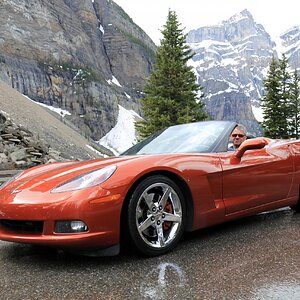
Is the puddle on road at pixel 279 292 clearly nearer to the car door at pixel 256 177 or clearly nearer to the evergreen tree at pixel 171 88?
the car door at pixel 256 177

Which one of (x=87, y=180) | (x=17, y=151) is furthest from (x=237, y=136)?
(x=17, y=151)

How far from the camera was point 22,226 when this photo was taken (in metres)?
2.83

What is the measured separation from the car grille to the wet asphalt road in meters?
0.27

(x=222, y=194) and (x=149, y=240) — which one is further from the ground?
(x=222, y=194)

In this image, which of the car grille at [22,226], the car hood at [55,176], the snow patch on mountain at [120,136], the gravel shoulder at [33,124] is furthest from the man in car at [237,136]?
the snow patch on mountain at [120,136]

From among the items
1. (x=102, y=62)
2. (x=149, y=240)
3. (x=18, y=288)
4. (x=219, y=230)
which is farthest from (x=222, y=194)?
(x=102, y=62)

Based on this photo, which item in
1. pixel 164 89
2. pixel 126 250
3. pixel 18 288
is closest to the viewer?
pixel 18 288

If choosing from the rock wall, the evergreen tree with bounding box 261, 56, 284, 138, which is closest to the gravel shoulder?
the evergreen tree with bounding box 261, 56, 284, 138

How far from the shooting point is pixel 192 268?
273 cm

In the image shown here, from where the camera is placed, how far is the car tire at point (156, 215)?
2.88 m

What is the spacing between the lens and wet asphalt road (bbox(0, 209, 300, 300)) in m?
2.30

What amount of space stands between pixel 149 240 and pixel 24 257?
99cm

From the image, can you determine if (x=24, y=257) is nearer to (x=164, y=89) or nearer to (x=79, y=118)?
(x=164, y=89)

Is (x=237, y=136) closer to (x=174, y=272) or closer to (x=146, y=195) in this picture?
(x=146, y=195)
